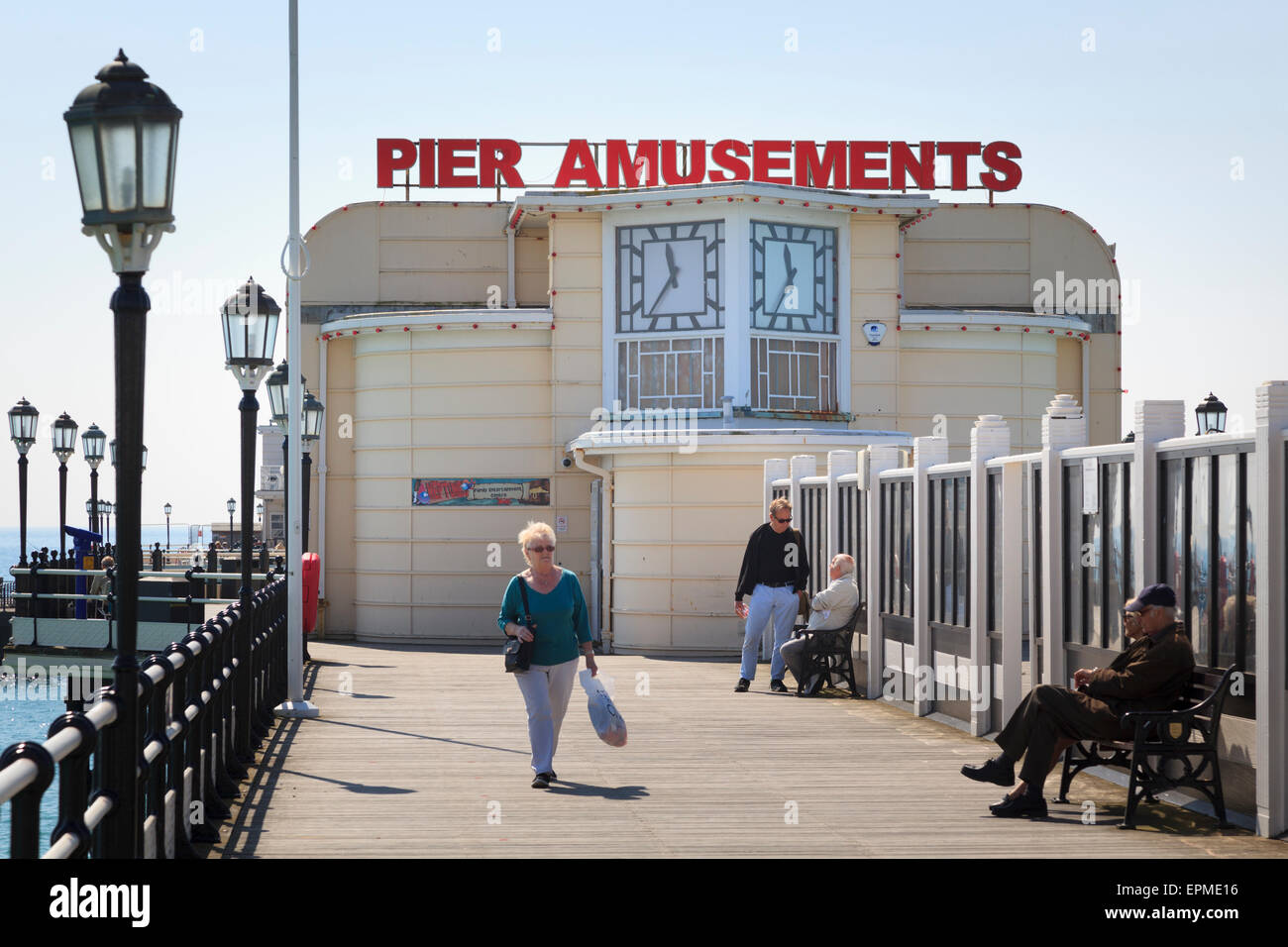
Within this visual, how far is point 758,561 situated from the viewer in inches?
650

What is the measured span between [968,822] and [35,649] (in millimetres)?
20421

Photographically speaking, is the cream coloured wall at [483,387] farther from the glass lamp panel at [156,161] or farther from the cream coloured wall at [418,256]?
the glass lamp panel at [156,161]

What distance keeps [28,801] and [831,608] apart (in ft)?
39.2

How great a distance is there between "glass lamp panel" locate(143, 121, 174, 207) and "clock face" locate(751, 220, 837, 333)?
18.3 metres

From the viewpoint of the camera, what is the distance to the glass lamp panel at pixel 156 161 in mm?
5926

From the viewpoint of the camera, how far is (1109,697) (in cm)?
895

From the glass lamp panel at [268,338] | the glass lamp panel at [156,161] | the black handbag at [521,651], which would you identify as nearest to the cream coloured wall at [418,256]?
the glass lamp panel at [268,338]

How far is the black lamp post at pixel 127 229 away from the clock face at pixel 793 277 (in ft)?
60.0

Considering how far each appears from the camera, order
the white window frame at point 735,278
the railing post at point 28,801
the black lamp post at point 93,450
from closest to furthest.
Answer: the railing post at point 28,801 → the white window frame at point 735,278 → the black lamp post at point 93,450

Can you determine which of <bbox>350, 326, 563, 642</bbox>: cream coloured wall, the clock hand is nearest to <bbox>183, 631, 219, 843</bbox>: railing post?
the clock hand

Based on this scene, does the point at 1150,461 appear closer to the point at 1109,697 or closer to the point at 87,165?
the point at 1109,697
